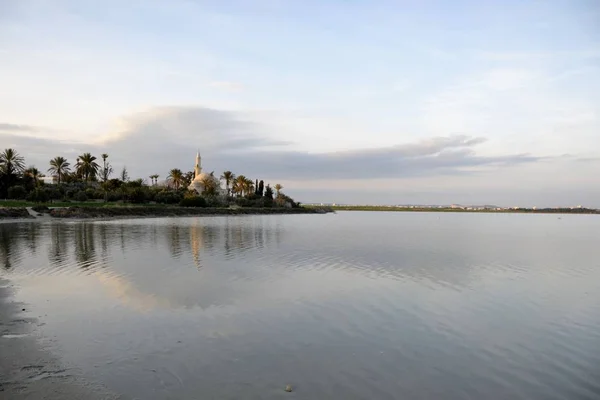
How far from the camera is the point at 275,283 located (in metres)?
17.4

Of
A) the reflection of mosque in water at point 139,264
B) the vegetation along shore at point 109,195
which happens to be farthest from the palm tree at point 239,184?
the reflection of mosque in water at point 139,264

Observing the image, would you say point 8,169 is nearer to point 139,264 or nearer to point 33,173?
point 33,173

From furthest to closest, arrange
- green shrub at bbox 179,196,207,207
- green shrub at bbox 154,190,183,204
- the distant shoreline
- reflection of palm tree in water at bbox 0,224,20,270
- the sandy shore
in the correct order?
green shrub at bbox 179,196,207,207 → green shrub at bbox 154,190,183,204 → the distant shoreline → reflection of palm tree in water at bbox 0,224,20,270 → the sandy shore

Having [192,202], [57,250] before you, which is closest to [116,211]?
[192,202]

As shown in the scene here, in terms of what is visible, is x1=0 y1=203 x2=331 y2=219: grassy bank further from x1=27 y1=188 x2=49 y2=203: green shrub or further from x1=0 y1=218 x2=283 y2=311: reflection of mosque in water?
x1=0 y1=218 x2=283 y2=311: reflection of mosque in water

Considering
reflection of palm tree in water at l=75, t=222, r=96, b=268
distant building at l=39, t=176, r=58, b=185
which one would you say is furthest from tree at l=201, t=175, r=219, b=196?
reflection of palm tree in water at l=75, t=222, r=96, b=268

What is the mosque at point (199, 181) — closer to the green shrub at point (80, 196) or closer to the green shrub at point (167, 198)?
the green shrub at point (167, 198)

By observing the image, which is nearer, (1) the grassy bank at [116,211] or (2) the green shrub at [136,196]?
(1) the grassy bank at [116,211]

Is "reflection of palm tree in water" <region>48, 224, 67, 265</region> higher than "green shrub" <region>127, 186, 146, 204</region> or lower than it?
lower

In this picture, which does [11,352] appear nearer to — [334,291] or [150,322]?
[150,322]

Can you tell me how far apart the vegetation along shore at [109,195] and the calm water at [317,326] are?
49.9 metres

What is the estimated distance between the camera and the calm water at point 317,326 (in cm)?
805

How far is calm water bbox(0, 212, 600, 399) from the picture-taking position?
26.4 feet

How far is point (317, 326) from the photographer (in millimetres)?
11625
